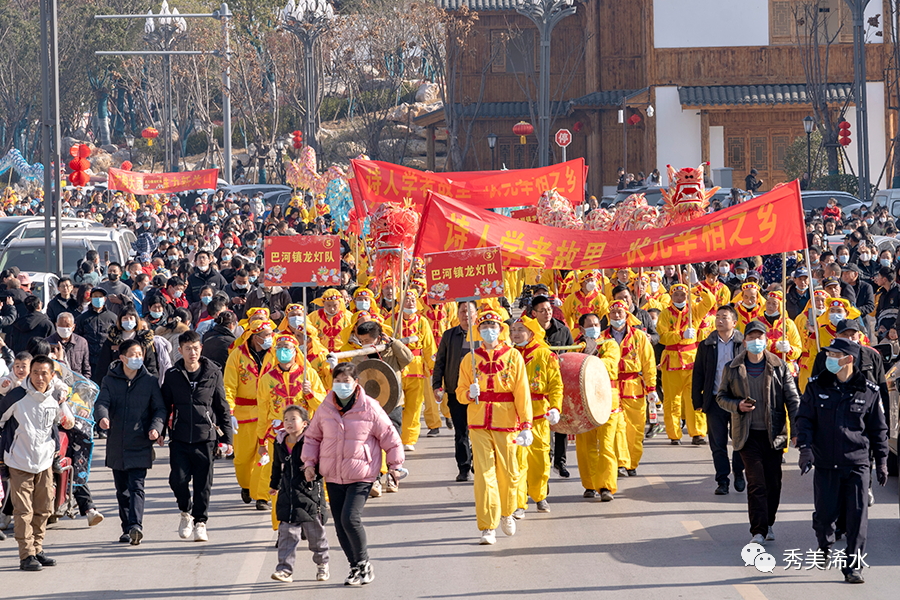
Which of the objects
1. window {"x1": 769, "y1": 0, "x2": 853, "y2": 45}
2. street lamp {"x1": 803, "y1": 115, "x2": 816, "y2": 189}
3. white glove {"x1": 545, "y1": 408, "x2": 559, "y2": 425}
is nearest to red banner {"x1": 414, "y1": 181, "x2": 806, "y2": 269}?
white glove {"x1": 545, "y1": 408, "x2": 559, "y2": 425}

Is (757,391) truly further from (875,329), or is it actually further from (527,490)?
(875,329)

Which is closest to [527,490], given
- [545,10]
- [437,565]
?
[437,565]

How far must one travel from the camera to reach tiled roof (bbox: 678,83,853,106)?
43.5m

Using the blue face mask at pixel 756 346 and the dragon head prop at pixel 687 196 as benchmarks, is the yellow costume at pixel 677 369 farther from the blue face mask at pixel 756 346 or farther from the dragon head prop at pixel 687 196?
the dragon head prop at pixel 687 196

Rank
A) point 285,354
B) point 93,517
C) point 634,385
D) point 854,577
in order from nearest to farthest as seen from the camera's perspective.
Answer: point 854,577 → point 285,354 → point 93,517 → point 634,385

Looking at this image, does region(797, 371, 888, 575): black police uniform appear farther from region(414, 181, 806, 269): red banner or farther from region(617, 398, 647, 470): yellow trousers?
region(617, 398, 647, 470): yellow trousers

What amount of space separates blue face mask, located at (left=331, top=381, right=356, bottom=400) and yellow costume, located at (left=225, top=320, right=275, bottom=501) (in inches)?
96.1

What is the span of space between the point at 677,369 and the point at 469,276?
369cm

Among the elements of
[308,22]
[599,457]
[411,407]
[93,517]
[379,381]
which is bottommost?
[93,517]

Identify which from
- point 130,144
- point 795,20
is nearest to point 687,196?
point 795,20

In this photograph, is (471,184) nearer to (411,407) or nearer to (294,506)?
(411,407)

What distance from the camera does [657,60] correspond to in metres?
45.2

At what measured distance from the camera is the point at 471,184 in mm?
19281

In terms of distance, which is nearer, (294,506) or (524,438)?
(294,506)
